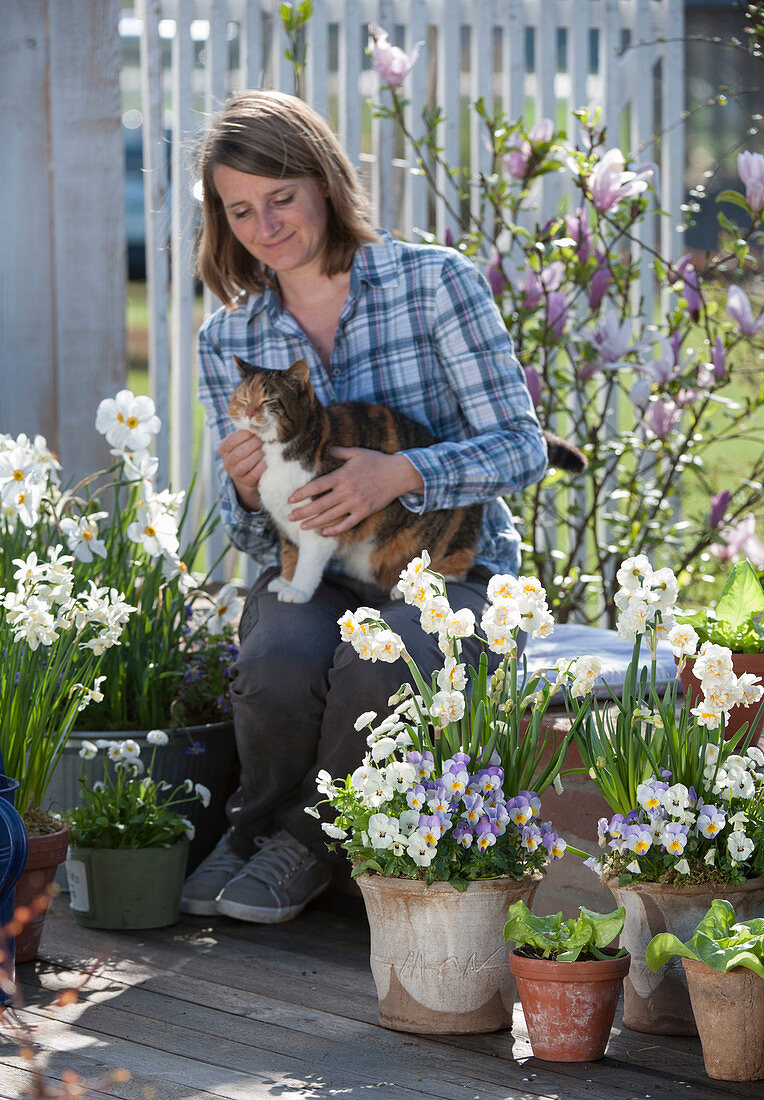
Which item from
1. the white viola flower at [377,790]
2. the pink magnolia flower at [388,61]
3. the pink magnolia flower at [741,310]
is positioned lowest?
the white viola flower at [377,790]

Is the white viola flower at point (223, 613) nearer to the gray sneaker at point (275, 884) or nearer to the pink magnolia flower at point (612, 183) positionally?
the gray sneaker at point (275, 884)

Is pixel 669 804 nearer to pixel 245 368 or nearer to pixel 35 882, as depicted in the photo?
pixel 35 882

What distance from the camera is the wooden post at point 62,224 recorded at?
3.61 meters

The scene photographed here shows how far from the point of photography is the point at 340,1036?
1.84 m

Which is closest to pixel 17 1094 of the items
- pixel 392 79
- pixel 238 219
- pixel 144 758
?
pixel 144 758

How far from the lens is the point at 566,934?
1.71 m

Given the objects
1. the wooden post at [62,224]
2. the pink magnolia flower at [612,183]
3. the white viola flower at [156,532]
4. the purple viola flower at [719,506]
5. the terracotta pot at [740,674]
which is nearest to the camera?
the terracotta pot at [740,674]

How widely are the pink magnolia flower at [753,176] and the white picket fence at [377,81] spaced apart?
0.77 m

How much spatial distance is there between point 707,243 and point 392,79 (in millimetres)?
6978

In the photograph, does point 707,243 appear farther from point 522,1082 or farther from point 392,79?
point 522,1082

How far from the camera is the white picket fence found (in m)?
3.70

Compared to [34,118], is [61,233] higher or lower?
lower

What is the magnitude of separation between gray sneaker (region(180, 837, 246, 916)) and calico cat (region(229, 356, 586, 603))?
21.4 inches

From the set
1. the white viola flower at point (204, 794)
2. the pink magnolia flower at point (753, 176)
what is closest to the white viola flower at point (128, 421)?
the white viola flower at point (204, 794)
